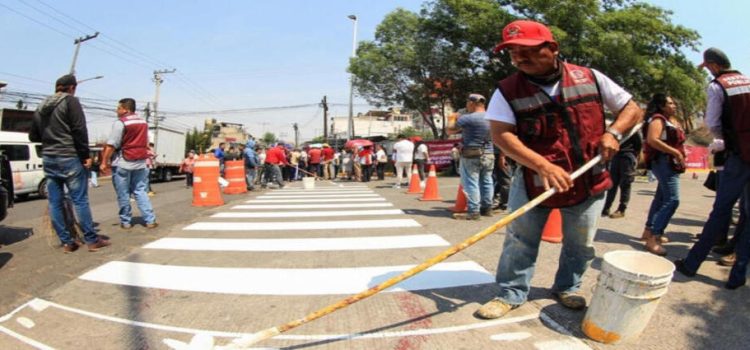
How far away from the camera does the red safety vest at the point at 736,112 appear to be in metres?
3.44

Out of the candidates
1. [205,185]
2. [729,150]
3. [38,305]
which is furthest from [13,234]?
[729,150]

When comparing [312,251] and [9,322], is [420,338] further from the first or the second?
[9,322]

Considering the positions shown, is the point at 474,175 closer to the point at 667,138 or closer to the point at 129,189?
the point at 667,138

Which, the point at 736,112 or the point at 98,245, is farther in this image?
the point at 98,245

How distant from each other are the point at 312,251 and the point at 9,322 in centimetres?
263

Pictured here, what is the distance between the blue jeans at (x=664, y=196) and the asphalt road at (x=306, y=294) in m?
0.34

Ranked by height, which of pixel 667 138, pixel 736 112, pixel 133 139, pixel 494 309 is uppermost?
pixel 736 112

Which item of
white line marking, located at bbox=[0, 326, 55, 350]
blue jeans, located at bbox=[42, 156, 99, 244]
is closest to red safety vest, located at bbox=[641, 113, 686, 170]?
white line marking, located at bbox=[0, 326, 55, 350]

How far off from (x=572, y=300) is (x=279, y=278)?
237 cm

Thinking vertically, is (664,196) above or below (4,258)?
above

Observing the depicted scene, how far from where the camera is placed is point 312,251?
493cm

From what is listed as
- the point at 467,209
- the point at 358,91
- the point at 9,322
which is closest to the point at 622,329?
the point at 9,322

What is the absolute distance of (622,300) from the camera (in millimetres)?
2453

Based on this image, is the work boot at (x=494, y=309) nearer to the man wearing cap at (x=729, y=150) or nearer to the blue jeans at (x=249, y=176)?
the man wearing cap at (x=729, y=150)
